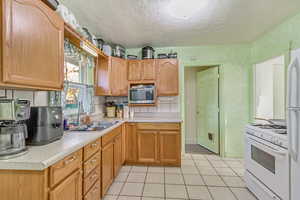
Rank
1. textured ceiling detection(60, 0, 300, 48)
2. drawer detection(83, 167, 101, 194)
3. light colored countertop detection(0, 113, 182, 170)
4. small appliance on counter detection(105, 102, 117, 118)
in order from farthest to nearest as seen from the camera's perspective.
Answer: small appliance on counter detection(105, 102, 117, 118), textured ceiling detection(60, 0, 300, 48), drawer detection(83, 167, 101, 194), light colored countertop detection(0, 113, 182, 170)

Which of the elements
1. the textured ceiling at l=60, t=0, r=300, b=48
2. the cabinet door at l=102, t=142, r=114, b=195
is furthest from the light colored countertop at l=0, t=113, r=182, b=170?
the textured ceiling at l=60, t=0, r=300, b=48

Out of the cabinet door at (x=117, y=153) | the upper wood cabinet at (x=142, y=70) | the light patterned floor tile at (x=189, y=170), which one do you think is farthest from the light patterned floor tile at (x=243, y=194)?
the upper wood cabinet at (x=142, y=70)

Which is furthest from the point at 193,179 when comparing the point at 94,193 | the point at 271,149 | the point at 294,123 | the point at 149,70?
the point at 149,70

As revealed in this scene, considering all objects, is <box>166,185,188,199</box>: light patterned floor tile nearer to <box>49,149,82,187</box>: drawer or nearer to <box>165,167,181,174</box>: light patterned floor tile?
<box>165,167,181,174</box>: light patterned floor tile

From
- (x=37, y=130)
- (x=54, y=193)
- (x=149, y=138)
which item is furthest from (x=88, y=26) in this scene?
(x=54, y=193)

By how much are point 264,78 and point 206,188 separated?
247 cm

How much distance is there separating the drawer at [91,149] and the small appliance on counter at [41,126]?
11.4 inches

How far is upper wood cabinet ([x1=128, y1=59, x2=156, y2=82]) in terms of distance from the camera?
10.7 feet

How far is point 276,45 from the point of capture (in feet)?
8.59

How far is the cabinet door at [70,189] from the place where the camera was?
1097mm

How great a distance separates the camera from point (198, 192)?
214 centimetres

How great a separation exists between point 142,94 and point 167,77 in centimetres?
61

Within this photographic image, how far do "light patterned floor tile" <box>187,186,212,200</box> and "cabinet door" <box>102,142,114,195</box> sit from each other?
1.08m

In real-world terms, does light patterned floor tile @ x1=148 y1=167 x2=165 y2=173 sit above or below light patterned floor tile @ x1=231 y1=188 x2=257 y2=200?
above
